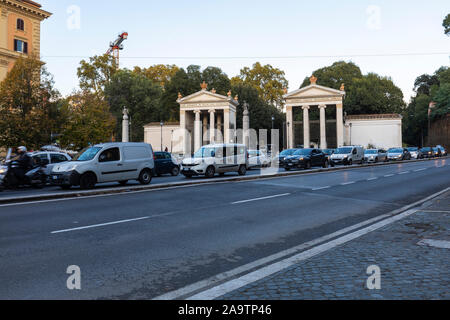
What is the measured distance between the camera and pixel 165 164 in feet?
83.1

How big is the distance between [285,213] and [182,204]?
319 cm

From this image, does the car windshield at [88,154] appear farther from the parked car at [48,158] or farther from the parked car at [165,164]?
the parked car at [165,164]

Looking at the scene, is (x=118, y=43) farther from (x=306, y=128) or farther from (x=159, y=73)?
(x=306, y=128)

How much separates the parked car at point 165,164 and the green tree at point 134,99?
2023 inches

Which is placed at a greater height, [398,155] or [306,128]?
[306,128]

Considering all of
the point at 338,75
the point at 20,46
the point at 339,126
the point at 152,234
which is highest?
the point at 338,75

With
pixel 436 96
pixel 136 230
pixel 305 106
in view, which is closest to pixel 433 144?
pixel 436 96

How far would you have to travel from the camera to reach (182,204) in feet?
37.3

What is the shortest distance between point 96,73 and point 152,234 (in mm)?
80431

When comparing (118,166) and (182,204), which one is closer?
(182,204)

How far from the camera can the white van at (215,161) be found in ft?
69.7

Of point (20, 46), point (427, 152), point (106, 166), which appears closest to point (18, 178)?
point (106, 166)

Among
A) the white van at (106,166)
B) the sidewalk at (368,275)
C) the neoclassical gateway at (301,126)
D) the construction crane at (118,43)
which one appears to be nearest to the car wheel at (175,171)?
the white van at (106,166)
